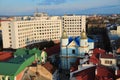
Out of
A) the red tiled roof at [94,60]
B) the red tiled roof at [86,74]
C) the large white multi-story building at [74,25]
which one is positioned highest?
the large white multi-story building at [74,25]

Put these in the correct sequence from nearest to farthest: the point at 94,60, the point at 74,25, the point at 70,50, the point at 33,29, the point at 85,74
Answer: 1. the point at 85,74
2. the point at 94,60
3. the point at 70,50
4. the point at 33,29
5. the point at 74,25

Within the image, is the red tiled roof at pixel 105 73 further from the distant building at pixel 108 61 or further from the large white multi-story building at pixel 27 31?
the large white multi-story building at pixel 27 31

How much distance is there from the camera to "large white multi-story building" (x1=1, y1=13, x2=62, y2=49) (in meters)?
86.5

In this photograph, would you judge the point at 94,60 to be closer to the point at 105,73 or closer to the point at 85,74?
the point at 105,73

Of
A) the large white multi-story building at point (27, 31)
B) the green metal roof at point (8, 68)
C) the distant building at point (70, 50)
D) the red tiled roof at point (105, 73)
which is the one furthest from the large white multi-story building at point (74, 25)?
the red tiled roof at point (105, 73)

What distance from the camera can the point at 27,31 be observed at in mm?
93062

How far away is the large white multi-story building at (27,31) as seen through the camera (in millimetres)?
86500

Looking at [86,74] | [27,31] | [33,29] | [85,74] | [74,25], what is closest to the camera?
[86,74]

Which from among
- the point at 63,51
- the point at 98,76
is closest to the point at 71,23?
the point at 63,51

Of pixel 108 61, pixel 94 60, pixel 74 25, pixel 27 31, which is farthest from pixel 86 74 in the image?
pixel 74 25

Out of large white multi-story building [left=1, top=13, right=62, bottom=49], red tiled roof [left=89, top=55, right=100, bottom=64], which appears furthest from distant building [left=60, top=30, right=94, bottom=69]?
large white multi-story building [left=1, top=13, right=62, bottom=49]

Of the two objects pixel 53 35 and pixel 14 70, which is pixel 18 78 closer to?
pixel 14 70

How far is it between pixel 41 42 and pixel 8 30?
629 inches

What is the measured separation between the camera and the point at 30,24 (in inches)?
3735
